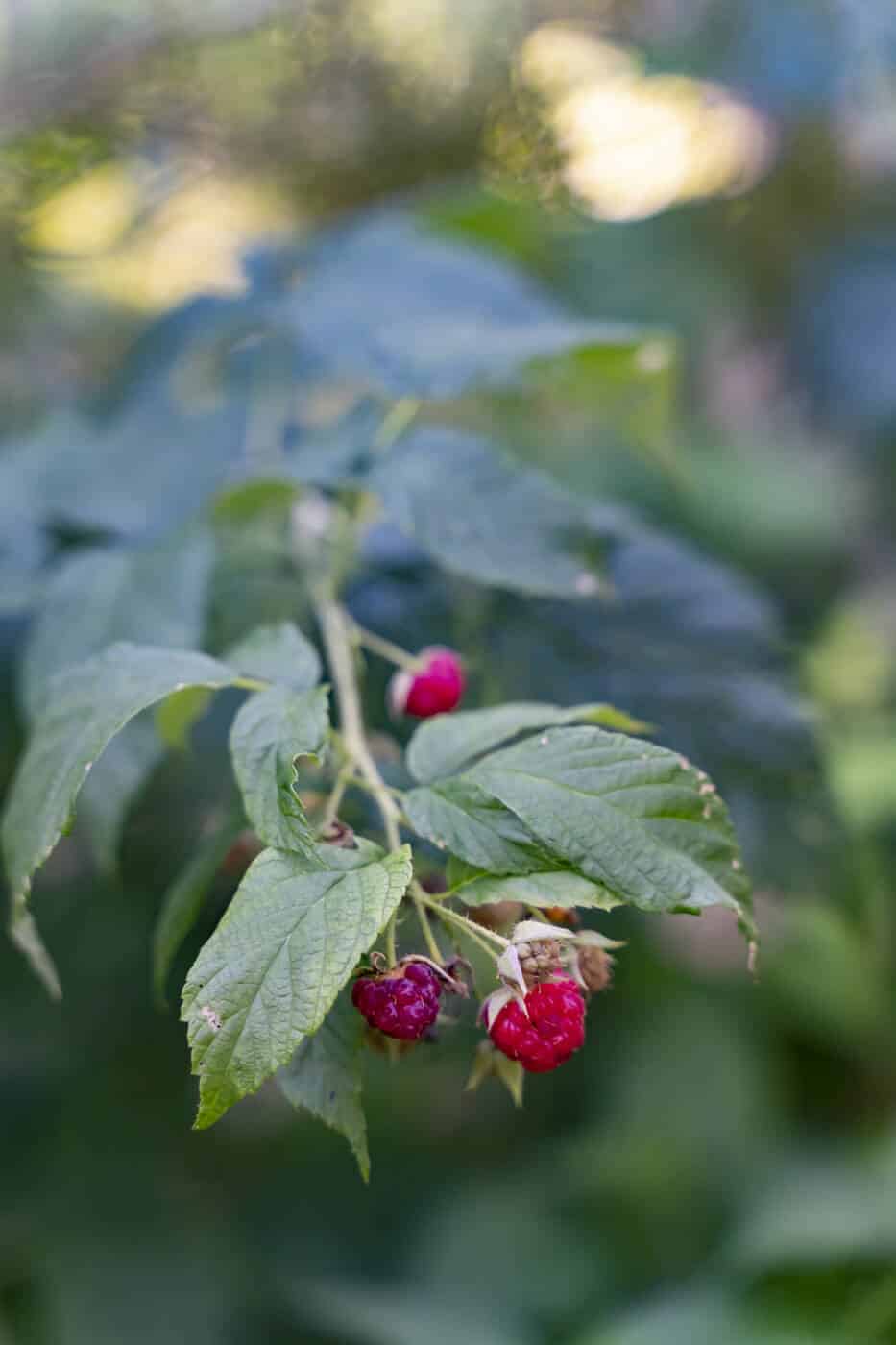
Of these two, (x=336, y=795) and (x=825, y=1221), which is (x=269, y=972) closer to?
(x=336, y=795)

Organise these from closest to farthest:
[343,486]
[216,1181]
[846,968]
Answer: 1. [343,486]
2. [216,1181]
3. [846,968]

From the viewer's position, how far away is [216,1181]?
1.11 m

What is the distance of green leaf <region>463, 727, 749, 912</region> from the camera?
1.09 feet

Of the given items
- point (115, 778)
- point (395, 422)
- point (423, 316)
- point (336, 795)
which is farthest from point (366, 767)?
point (423, 316)

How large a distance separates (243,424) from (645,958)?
2.43 feet

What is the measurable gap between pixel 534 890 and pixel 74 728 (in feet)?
0.54

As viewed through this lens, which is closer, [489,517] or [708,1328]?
[489,517]

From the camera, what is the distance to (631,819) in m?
0.34

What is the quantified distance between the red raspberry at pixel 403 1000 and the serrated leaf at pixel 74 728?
4.3 inches

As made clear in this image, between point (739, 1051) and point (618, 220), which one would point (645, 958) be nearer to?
point (739, 1051)

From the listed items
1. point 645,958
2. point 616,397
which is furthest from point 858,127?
point 645,958

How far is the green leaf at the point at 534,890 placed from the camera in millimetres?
327

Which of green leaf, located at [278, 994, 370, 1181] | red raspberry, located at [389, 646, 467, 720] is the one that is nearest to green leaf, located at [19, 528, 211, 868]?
red raspberry, located at [389, 646, 467, 720]

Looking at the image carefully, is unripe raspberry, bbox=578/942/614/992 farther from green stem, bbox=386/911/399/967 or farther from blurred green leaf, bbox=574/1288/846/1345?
blurred green leaf, bbox=574/1288/846/1345
